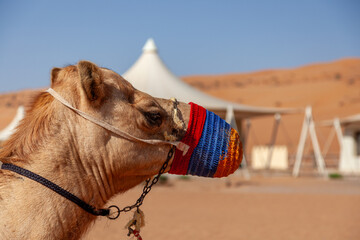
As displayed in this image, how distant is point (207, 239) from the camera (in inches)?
348

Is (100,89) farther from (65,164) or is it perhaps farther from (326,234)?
(326,234)

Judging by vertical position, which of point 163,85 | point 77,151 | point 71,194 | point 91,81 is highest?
point 163,85

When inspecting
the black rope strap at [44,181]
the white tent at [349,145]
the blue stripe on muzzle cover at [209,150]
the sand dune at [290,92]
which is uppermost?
the sand dune at [290,92]

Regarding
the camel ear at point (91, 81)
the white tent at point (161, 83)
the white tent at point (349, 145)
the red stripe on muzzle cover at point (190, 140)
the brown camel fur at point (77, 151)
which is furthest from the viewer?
the white tent at point (349, 145)

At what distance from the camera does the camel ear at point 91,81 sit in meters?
2.16

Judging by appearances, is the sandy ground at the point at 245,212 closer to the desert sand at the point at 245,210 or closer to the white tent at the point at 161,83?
the desert sand at the point at 245,210

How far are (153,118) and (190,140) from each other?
241 millimetres

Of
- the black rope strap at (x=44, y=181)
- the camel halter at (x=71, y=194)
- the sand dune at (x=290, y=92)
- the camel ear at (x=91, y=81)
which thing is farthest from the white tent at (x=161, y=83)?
the sand dune at (x=290, y=92)

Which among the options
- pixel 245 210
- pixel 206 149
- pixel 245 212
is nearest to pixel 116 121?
pixel 206 149

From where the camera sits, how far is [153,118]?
95.3 inches

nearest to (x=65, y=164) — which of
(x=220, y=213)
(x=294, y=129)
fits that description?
(x=220, y=213)

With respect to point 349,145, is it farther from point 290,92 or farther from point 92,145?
point 290,92

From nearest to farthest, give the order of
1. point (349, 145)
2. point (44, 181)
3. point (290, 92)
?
point (44, 181), point (349, 145), point (290, 92)

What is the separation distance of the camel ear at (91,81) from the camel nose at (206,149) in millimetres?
517
